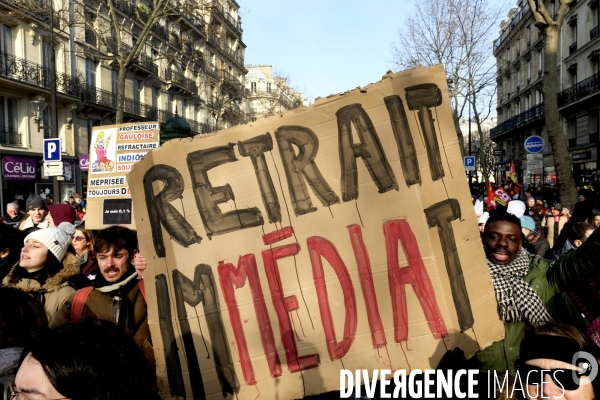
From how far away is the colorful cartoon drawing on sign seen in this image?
4707mm

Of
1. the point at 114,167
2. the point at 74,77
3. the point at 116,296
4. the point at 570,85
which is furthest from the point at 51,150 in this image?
the point at 570,85

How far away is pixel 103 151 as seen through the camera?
4.80 meters

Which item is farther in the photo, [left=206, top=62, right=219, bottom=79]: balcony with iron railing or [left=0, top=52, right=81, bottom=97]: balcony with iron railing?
[left=206, top=62, right=219, bottom=79]: balcony with iron railing

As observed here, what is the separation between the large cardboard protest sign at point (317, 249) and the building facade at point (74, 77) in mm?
14295

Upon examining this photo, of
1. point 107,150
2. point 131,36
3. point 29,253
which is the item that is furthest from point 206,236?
point 131,36

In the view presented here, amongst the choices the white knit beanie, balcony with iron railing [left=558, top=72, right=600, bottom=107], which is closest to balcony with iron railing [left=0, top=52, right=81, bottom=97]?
the white knit beanie

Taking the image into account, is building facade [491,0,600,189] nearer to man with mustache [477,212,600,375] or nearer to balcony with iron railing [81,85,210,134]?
man with mustache [477,212,600,375]

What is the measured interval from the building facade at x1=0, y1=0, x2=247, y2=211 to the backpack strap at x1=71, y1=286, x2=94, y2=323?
1372cm

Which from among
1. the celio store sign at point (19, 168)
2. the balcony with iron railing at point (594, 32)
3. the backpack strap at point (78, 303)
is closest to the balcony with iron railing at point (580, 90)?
the balcony with iron railing at point (594, 32)

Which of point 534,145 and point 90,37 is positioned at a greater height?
point 90,37

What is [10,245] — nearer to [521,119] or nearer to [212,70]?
[212,70]

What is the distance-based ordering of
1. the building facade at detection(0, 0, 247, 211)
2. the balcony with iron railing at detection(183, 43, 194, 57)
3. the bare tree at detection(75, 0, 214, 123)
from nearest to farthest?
the bare tree at detection(75, 0, 214, 123)
the building facade at detection(0, 0, 247, 211)
the balcony with iron railing at detection(183, 43, 194, 57)

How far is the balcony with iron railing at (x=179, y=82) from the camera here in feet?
119

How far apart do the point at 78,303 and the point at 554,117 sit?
11.3 meters
